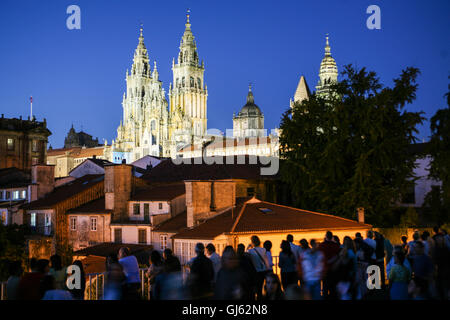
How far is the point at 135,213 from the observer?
36.8m

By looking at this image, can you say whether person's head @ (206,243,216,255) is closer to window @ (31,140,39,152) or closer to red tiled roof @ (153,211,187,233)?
red tiled roof @ (153,211,187,233)

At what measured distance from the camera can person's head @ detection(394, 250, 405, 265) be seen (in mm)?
10523

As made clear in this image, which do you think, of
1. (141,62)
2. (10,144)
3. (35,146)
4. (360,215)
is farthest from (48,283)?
(141,62)

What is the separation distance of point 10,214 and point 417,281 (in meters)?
39.6

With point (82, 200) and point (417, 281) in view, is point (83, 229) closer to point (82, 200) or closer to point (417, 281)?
point (82, 200)

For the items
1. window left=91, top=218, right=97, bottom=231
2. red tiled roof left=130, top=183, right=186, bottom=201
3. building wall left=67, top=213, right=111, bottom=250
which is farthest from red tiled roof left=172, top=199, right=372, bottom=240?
window left=91, top=218, right=97, bottom=231

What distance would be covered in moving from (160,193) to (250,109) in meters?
103

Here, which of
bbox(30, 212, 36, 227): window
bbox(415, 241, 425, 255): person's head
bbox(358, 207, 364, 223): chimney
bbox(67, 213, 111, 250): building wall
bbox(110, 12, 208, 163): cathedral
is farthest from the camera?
Result: bbox(110, 12, 208, 163): cathedral

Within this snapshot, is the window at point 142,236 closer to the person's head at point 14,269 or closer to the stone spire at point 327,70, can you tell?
the person's head at point 14,269

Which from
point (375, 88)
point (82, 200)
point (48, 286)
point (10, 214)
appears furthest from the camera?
point (10, 214)

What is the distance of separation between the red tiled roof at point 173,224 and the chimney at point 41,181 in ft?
43.6

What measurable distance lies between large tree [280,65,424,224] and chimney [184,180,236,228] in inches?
206
